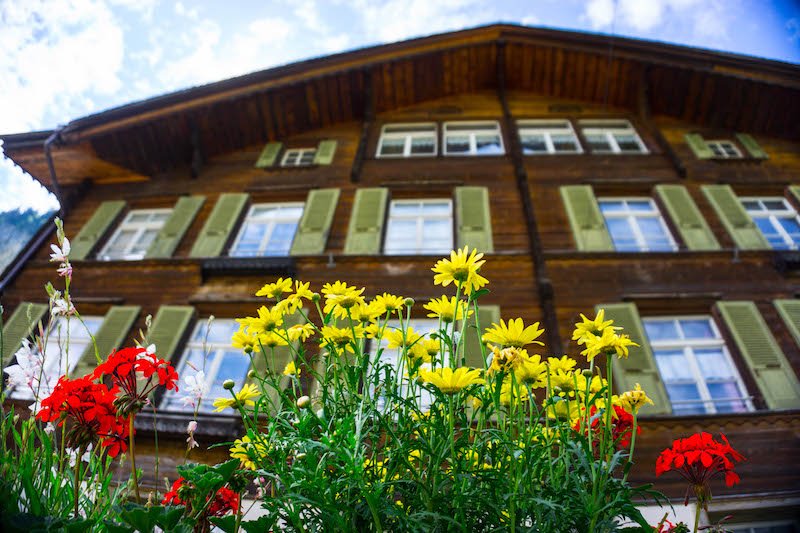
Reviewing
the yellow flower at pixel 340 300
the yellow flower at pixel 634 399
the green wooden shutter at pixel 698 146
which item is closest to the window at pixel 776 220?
the green wooden shutter at pixel 698 146

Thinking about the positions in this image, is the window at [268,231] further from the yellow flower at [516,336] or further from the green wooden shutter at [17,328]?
the yellow flower at [516,336]

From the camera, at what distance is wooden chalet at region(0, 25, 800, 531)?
20.4ft

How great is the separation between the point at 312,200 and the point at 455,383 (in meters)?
7.97

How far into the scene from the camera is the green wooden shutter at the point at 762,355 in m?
5.74

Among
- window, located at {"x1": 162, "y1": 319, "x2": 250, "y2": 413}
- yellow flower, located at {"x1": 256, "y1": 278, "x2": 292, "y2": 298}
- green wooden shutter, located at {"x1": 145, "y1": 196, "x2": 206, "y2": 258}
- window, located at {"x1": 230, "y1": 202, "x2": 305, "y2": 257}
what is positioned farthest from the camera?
window, located at {"x1": 230, "y1": 202, "x2": 305, "y2": 257}

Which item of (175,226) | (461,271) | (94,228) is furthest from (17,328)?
(461,271)

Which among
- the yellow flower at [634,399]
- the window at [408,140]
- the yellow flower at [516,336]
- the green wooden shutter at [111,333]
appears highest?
the window at [408,140]

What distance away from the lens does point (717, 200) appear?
8.64 metres

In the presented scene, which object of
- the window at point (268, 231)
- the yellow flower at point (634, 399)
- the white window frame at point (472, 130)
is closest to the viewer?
the yellow flower at point (634, 399)

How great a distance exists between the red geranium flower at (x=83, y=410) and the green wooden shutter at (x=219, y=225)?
7054mm

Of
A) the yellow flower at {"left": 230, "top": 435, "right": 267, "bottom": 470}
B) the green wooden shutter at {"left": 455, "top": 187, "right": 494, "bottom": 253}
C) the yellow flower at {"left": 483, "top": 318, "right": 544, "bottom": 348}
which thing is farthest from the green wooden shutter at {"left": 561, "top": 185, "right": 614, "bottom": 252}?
the yellow flower at {"left": 230, "top": 435, "right": 267, "bottom": 470}

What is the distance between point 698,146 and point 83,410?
11.3 metres

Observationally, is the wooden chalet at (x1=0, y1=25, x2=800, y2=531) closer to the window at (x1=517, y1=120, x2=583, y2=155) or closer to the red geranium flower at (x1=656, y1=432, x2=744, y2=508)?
the window at (x1=517, y1=120, x2=583, y2=155)

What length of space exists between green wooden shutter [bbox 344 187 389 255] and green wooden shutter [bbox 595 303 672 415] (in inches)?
143
